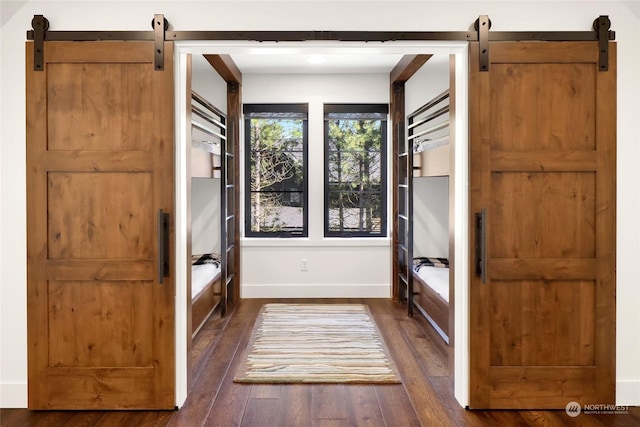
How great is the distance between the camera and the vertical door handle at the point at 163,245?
2674 millimetres

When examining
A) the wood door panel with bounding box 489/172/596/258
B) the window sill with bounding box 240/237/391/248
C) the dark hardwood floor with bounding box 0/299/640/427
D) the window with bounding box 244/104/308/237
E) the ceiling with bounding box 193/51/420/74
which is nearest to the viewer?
the dark hardwood floor with bounding box 0/299/640/427

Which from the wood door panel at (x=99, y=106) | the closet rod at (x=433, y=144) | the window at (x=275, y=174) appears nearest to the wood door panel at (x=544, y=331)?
the closet rod at (x=433, y=144)

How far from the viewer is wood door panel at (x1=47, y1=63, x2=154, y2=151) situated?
105 inches

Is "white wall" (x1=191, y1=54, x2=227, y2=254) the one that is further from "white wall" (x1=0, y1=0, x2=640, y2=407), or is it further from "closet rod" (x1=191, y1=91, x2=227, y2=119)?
"white wall" (x1=0, y1=0, x2=640, y2=407)

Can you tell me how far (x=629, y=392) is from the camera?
2795 millimetres

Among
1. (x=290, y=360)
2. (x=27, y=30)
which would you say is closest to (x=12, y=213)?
Answer: (x=27, y=30)

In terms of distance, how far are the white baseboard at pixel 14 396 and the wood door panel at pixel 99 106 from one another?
1282 millimetres

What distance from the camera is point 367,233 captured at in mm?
5641

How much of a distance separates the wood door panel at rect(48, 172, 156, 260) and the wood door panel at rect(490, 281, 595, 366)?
6.19 ft

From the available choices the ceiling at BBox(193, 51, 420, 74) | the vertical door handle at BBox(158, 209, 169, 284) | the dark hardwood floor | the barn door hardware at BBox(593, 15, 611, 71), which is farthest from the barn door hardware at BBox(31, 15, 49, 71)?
the barn door hardware at BBox(593, 15, 611, 71)

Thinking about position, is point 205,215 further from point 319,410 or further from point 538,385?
point 538,385

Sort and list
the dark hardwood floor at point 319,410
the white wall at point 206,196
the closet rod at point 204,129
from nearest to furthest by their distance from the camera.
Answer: the dark hardwood floor at point 319,410 → the closet rod at point 204,129 → the white wall at point 206,196

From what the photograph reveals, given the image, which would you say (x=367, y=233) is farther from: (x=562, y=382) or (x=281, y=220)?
(x=562, y=382)

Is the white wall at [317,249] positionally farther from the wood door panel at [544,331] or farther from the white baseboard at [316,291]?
the wood door panel at [544,331]
